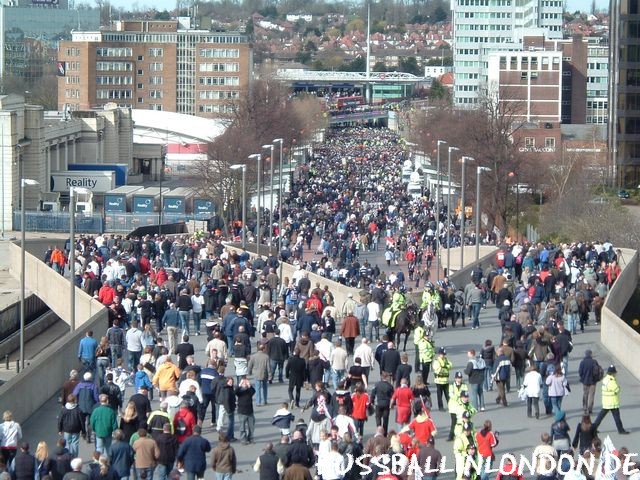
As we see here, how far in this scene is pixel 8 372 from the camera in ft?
148

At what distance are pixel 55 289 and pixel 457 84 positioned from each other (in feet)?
478

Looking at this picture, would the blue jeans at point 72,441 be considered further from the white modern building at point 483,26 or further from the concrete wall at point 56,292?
the white modern building at point 483,26

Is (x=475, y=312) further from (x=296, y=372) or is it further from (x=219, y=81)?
(x=219, y=81)

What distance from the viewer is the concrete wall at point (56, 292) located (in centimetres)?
3384

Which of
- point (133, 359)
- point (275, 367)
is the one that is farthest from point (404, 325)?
point (133, 359)

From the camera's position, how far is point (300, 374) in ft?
78.3

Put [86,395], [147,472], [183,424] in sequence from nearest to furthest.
Answer: [147,472] → [183,424] → [86,395]

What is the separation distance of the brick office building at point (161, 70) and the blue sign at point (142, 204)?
3205 inches

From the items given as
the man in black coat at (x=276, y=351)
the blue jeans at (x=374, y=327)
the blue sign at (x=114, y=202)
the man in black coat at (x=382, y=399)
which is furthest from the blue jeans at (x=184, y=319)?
the blue sign at (x=114, y=202)

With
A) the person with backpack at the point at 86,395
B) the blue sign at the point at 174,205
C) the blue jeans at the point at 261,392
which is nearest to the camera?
the person with backpack at the point at 86,395

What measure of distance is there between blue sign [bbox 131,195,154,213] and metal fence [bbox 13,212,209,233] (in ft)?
8.74

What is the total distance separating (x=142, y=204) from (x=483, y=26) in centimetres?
12269

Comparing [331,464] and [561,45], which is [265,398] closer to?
[331,464]

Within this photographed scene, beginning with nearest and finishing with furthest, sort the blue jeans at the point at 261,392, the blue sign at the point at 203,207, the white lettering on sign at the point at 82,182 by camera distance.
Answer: the blue jeans at the point at 261,392, the blue sign at the point at 203,207, the white lettering on sign at the point at 82,182
